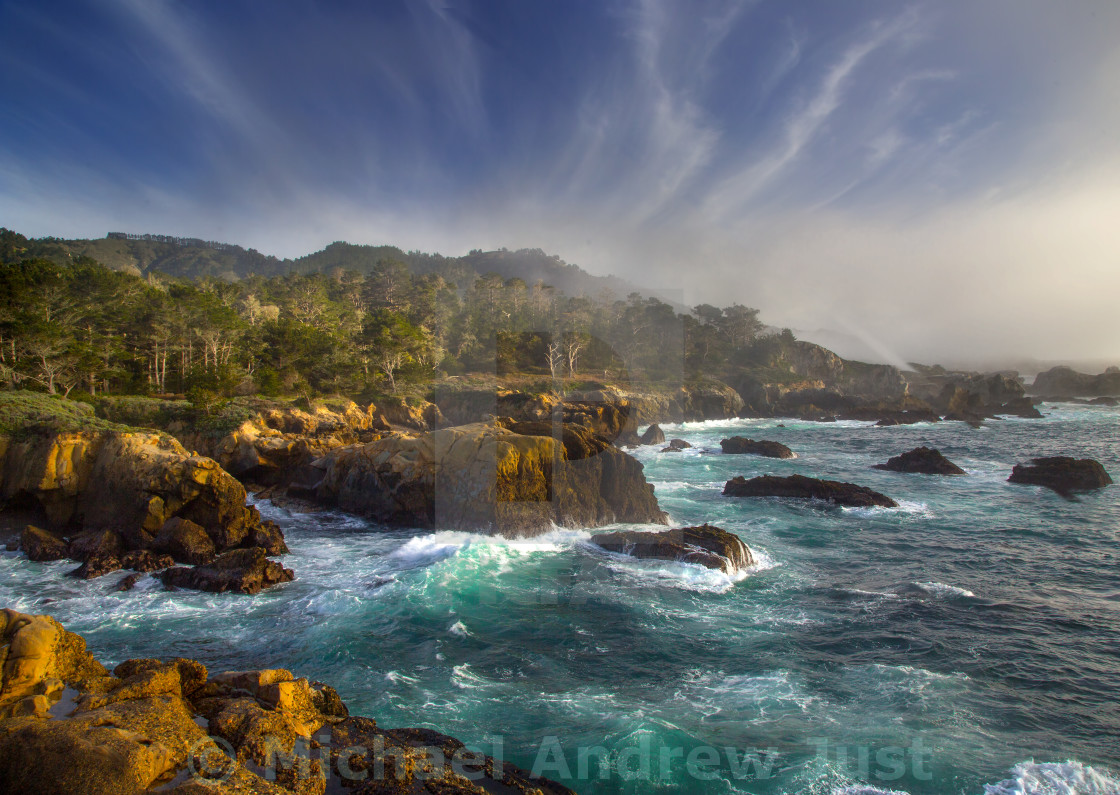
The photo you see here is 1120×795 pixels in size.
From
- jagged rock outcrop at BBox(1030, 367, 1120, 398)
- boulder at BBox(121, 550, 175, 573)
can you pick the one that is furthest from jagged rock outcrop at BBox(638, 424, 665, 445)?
jagged rock outcrop at BBox(1030, 367, 1120, 398)

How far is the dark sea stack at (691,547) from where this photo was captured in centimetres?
1620

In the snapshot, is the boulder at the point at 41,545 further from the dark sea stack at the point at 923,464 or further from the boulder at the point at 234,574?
the dark sea stack at the point at 923,464

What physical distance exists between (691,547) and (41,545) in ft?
69.0

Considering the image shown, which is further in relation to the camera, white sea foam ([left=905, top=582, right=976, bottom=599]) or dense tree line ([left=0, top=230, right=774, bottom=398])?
dense tree line ([left=0, top=230, right=774, bottom=398])

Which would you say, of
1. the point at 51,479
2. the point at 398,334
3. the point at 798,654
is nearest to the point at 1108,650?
the point at 798,654

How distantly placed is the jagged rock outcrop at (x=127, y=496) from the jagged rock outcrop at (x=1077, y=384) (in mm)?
110539

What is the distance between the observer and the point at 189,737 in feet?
19.0

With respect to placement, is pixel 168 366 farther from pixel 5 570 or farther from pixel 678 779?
pixel 678 779

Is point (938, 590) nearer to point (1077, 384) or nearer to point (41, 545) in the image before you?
point (41, 545)

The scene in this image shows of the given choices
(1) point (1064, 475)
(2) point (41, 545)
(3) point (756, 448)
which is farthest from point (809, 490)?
(2) point (41, 545)

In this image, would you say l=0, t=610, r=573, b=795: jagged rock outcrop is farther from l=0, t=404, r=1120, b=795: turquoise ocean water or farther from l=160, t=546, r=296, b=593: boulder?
l=160, t=546, r=296, b=593: boulder

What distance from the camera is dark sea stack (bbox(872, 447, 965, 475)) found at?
103 feet

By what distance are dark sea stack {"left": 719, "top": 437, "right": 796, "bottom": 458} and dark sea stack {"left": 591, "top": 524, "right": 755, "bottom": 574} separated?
922 inches

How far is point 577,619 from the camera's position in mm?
12984
